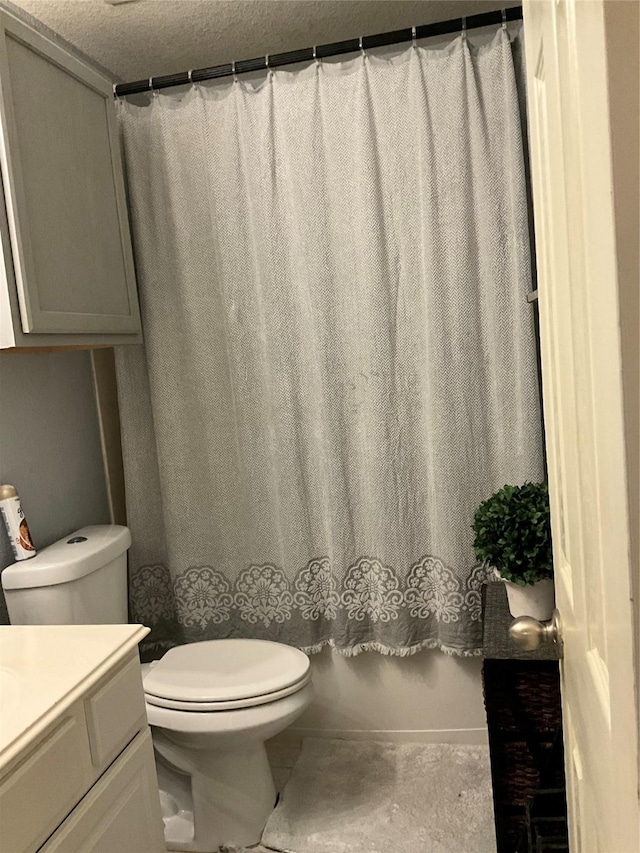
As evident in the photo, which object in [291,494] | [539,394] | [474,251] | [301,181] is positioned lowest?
[291,494]

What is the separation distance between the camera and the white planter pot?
1.73 meters

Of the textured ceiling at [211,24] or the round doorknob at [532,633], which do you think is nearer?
the round doorknob at [532,633]

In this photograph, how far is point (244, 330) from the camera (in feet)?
7.54

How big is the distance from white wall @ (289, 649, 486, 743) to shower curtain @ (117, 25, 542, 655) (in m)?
0.10

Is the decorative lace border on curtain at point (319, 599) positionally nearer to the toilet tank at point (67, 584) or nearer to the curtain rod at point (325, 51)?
the toilet tank at point (67, 584)

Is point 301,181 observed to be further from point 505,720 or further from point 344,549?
point 505,720

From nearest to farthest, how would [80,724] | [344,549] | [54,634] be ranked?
[80,724], [54,634], [344,549]

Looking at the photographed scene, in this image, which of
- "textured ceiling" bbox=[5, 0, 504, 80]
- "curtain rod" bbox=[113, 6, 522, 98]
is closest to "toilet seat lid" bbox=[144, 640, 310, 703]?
"curtain rod" bbox=[113, 6, 522, 98]

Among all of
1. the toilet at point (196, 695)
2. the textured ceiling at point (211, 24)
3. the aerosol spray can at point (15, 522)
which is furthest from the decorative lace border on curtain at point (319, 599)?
the textured ceiling at point (211, 24)

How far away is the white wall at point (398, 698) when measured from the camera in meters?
2.34

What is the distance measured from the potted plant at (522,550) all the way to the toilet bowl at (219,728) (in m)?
0.60

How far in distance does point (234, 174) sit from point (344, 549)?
3.86 ft

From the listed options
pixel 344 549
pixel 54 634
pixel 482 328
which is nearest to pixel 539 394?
pixel 482 328

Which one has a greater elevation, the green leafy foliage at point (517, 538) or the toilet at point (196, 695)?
the green leafy foliage at point (517, 538)
